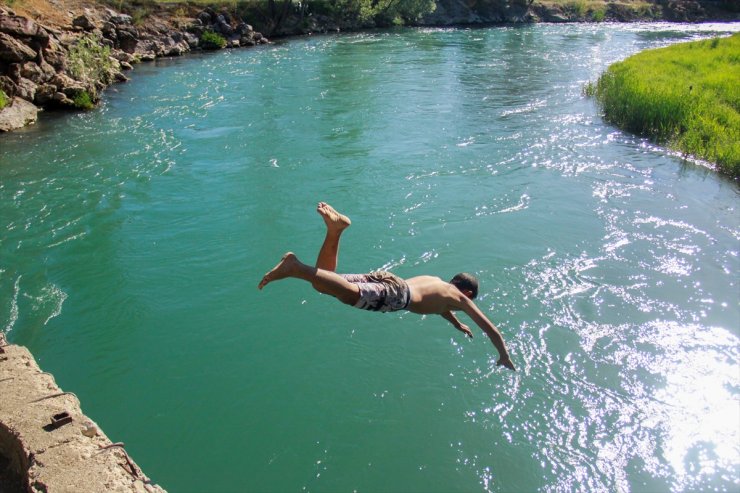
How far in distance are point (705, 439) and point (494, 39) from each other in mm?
40188

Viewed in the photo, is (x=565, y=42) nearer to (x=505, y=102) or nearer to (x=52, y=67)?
(x=505, y=102)

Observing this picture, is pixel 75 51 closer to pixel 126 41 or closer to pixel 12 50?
pixel 12 50

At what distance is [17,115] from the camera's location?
66.8ft

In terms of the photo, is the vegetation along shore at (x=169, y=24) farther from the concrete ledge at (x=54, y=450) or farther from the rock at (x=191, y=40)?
the concrete ledge at (x=54, y=450)

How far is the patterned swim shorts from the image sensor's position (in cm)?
696

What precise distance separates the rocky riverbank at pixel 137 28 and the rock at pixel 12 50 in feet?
0.11

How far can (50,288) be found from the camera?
36.1ft

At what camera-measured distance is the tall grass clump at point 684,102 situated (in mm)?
17688

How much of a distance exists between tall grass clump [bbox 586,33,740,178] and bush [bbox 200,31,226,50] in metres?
23.4

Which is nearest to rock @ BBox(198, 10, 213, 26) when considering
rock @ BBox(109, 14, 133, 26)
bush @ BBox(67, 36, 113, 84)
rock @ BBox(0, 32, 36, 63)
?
rock @ BBox(109, 14, 133, 26)

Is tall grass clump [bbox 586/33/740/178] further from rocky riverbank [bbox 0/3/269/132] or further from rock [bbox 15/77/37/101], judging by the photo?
rock [bbox 15/77/37/101]

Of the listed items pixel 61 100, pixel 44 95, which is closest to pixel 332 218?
pixel 61 100

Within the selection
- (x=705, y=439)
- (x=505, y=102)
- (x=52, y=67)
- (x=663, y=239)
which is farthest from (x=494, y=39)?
(x=705, y=439)

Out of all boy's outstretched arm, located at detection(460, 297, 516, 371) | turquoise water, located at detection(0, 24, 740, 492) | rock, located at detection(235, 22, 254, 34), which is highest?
rock, located at detection(235, 22, 254, 34)
